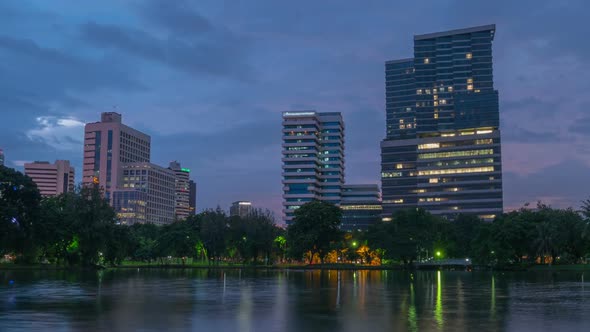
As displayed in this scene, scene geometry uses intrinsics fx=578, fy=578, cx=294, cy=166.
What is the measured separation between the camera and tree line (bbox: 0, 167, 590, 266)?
94.4 meters

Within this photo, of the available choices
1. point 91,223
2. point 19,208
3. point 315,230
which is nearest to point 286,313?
point 19,208

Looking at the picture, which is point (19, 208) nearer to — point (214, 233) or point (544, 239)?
point (214, 233)

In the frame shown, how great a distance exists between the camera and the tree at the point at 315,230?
143 m

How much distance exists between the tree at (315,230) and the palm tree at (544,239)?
157 ft

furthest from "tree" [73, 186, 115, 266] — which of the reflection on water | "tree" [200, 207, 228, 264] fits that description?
the reflection on water

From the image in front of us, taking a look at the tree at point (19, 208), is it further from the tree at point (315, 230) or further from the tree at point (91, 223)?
the tree at point (315, 230)

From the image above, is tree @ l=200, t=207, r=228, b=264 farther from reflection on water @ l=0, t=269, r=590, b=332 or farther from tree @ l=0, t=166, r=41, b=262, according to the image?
reflection on water @ l=0, t=269, r=590, b=332

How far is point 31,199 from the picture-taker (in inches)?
3696

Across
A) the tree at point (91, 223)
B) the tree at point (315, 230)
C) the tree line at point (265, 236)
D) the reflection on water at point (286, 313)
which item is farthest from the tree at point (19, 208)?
the tree at point (315, 230)

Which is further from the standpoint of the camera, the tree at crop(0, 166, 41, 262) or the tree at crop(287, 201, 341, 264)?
the tree at crop(287, 201, 341, 264)

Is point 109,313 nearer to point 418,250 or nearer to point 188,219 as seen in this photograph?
point 418,250

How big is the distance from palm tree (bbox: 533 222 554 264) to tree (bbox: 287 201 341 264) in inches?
1888

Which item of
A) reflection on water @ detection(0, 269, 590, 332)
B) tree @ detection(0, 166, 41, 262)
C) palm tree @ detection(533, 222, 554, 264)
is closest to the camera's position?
reflection on water @ detection(0, 269, 590, 332)

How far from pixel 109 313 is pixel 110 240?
84.5m
